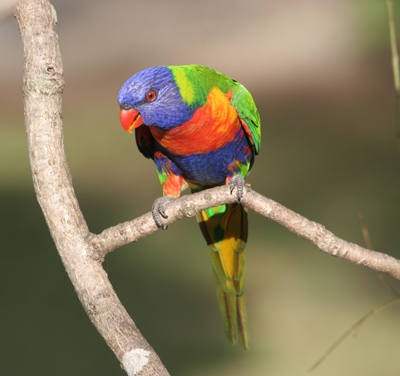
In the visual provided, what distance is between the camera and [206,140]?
1.42 m

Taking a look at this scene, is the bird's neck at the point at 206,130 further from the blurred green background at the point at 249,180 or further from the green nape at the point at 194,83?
the blurred green background at the point at 249,180

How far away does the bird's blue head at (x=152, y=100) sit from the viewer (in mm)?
1225

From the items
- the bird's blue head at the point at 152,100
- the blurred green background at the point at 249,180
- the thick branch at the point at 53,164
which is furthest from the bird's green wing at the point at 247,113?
the blurred green background at the point at 249,180

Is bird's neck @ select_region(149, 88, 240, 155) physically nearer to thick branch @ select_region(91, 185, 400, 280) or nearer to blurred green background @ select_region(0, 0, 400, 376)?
thick branch @ select_region(91, 185, 400, 280)

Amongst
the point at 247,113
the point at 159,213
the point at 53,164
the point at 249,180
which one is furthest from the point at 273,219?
the point at 249,180

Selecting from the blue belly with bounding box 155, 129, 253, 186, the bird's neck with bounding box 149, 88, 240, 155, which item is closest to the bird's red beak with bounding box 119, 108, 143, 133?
the bird's neck with bounding box 149, 88, 240, 155

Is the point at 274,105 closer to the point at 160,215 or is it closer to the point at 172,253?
the point at 172,253

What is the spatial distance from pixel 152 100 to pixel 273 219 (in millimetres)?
480

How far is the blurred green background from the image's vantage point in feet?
8.75

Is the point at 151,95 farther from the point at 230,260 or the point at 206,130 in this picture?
the point at 230,260

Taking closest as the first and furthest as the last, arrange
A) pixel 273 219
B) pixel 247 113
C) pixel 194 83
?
pixel 273 219
pixel 194 83
pixel 247 113

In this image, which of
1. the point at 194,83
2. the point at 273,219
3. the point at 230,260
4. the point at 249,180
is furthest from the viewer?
the point at 249,180

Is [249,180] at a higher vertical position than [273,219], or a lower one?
higher

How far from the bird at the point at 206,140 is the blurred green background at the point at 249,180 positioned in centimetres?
120
